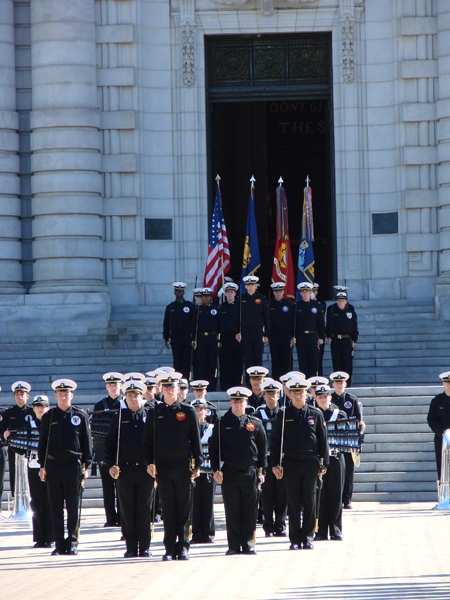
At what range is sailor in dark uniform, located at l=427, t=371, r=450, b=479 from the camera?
48.4 ft

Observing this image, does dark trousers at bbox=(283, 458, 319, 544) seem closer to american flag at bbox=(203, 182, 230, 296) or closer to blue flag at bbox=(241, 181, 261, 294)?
american flag at bbox=(203, 182, 230, 296)

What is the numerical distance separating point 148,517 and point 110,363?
29.9 feet

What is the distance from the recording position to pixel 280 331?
1838 centimetres

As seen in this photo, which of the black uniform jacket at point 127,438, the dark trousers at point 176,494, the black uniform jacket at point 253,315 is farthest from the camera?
the black uniform jacket at point 253,315

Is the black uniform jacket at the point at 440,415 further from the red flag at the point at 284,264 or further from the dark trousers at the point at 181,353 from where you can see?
the red flag at the point at 284,264

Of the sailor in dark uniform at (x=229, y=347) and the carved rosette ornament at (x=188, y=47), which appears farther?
the carved rosette ornament at (x=188, y=47)

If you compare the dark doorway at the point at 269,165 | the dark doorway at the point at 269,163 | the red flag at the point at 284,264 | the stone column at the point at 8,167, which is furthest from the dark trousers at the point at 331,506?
the dark doorway at the point at 269,163

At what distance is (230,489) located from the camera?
1134cm

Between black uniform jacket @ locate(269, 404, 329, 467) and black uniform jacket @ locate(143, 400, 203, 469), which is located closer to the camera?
black uniform jacket @ locate(143, 400, 203, 469)

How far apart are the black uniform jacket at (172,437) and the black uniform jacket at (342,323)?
7.82 meters

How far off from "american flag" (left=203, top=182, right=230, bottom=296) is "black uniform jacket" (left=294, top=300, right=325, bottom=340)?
3454 millimetres

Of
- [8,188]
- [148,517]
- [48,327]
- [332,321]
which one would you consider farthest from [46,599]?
[8,188]

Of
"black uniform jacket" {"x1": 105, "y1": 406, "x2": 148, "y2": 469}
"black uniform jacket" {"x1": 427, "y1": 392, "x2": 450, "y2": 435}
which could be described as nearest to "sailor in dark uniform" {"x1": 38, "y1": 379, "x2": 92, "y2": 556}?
"black uniform jacket" {"x1": 105, "y1": 406, "x2": 148, "y2": 469}

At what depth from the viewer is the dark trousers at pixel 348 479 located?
47.4 feet
